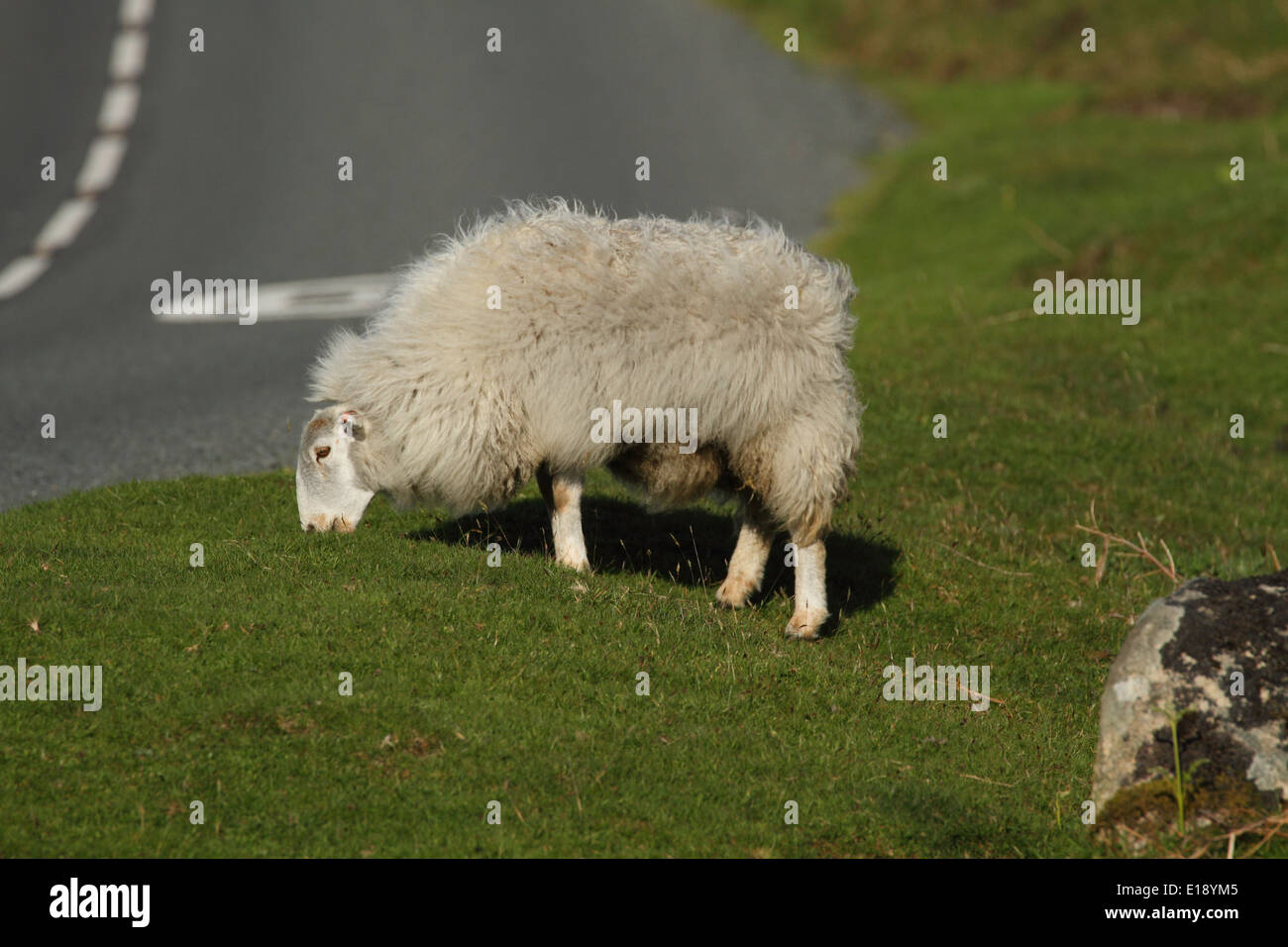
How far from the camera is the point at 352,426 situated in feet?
27.3

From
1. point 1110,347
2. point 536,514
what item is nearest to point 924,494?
point 536,514

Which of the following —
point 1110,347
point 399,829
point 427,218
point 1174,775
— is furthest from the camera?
point 427,218

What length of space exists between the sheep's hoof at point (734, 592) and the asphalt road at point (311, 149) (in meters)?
5.52

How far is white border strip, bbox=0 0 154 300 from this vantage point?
19.9 m

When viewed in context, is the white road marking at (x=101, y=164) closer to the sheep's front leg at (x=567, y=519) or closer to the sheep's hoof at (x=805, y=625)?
the sheep's front leg at (x=567, y=519)

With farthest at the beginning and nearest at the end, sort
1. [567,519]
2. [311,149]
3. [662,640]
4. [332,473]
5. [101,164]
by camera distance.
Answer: [311,149] < [101,164] < [332,473] < [567,519] < [662,640]

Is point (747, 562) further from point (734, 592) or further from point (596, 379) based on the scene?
point (596, 379)

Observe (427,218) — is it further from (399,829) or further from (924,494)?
(399,829)

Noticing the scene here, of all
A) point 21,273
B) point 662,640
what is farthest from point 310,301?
point 662,640

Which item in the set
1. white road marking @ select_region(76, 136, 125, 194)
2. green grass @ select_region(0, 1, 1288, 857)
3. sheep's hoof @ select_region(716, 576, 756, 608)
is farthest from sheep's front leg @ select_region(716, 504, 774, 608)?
white road marking @ select_region(76, 136, 125, 194)

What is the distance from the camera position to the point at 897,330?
16.0 m

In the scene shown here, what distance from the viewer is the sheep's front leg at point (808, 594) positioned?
8.41 metres

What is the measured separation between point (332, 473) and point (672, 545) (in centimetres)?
249

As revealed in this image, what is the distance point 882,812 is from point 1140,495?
6.62 meters
